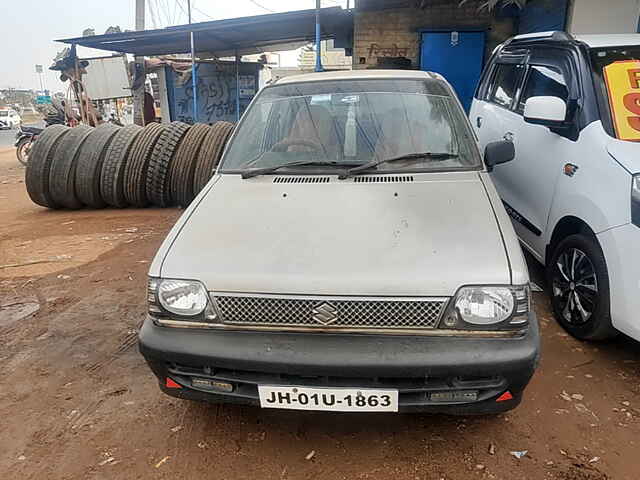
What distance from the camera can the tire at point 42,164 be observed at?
23.8 ft

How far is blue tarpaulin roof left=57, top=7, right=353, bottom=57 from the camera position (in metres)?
10.7

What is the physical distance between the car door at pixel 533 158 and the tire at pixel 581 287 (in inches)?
13.3

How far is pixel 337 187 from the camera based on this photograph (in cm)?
271

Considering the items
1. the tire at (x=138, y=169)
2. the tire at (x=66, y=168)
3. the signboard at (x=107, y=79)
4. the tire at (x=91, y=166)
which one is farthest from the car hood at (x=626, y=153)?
the signboard at (x=107, y=79)

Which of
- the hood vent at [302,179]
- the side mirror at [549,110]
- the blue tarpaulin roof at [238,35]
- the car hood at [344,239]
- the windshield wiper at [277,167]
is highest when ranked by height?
the blue tarpaulin roof at [238,35]

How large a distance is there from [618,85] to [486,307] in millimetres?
2141

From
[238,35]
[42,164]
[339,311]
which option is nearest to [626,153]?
[339,311]

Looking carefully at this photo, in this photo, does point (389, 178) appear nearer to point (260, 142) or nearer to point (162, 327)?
point (260, 142)

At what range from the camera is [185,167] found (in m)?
7.05

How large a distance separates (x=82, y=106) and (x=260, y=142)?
1327 centimetres

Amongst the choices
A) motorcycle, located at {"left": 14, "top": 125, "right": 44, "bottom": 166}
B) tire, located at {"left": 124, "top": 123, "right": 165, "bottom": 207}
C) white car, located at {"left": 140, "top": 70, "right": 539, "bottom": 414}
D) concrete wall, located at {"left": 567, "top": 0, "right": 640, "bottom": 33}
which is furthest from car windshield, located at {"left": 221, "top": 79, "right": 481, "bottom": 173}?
motorcycle, located at {"left": 14, "top": 125, "right": 44, "bottom": 166}

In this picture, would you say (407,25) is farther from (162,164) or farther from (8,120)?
(8,120)

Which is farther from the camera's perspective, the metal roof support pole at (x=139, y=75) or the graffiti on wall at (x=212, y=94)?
the graffiti on wall at (x=212, y=94)

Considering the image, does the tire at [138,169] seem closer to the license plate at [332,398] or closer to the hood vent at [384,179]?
the hood vent at [384,179]
